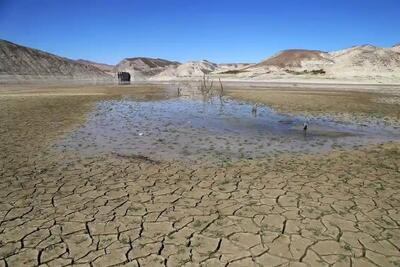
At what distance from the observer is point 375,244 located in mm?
4086

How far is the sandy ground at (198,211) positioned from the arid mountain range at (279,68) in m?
51.3

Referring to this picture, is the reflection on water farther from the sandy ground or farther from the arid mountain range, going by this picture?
the arid mountain range

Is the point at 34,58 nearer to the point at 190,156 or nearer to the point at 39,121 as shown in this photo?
the point at 39,121

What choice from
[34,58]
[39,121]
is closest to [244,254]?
[39,121]

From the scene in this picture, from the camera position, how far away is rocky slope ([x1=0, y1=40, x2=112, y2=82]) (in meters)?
85.4

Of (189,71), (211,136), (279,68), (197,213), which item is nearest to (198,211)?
(197,213)

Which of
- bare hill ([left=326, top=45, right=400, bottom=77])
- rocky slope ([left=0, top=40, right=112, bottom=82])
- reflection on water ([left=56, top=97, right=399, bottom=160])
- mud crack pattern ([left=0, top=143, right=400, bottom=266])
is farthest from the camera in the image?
rocky slope ([left=0, top=40, right=112, bottom=82])

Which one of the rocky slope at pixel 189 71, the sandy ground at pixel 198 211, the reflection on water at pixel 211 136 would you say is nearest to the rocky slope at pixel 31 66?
the rocky slope at pixel 189 71

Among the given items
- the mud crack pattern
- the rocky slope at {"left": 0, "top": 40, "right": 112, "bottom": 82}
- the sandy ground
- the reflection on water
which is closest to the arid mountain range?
the rocky slope at {"left": 0, "top": 40, "right": 112, "bottom": 82}

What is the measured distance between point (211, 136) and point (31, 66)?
98965 mm

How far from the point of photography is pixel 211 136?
35.5ft

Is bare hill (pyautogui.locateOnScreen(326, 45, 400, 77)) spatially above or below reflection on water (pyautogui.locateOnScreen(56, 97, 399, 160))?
above

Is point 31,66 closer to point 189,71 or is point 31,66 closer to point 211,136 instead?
point 189,71

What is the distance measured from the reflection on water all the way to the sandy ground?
2.90 ft
